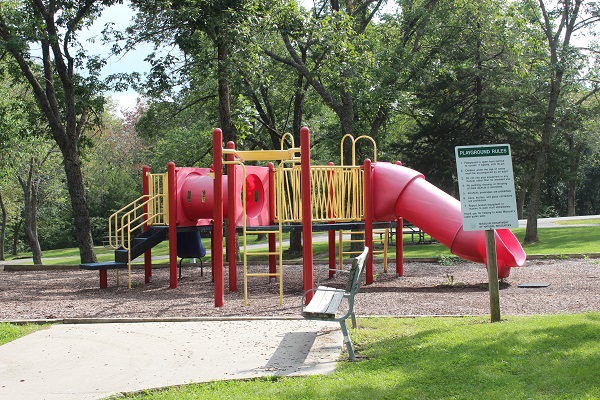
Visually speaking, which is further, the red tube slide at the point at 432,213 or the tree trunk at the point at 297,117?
the tree trunk at the point at 297,117

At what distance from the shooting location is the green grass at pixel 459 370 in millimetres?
5465

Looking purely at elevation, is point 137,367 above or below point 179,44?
below

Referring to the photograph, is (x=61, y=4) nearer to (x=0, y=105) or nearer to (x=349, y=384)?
(x=0, y=105)

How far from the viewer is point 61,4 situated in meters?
20.8

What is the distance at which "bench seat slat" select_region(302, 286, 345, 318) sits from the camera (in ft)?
22.8

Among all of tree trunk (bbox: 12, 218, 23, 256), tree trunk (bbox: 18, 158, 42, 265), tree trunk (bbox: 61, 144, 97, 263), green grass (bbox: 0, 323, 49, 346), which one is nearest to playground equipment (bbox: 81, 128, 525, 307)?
green grass (bbox: 0, 323, 49, 346)

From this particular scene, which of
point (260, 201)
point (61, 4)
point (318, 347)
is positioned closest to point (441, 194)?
point (260, 201)

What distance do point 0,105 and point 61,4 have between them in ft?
16.2

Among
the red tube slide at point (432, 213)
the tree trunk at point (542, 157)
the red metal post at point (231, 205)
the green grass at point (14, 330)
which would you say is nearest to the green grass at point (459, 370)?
the green grass at point (14, 330)

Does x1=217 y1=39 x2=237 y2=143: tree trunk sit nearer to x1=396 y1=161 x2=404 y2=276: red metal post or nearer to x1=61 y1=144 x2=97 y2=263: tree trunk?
x1=396 y1=161 x2=404 y2=276: red metal post

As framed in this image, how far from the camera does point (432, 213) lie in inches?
541

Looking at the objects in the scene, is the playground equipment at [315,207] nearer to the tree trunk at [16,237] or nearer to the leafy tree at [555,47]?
the leafy tree at [555,47]

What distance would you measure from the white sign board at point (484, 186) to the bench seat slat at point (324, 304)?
1764mm

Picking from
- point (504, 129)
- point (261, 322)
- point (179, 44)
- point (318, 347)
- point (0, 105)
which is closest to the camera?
point (318, 347)
